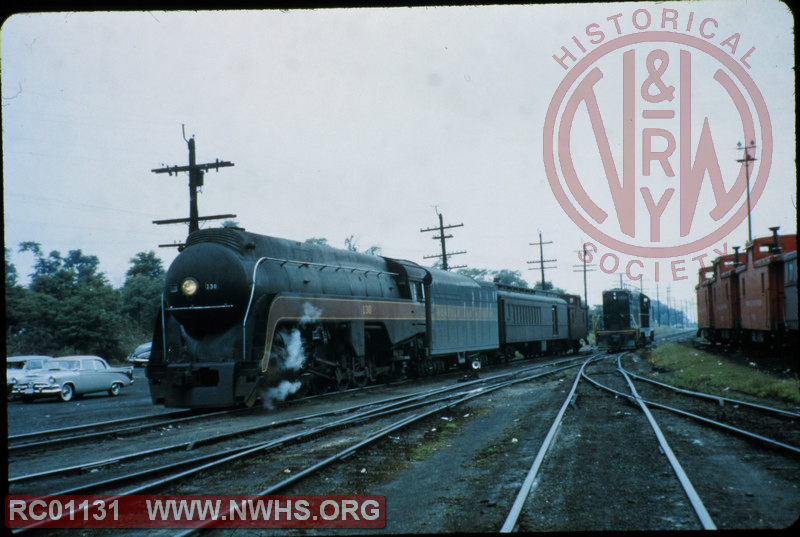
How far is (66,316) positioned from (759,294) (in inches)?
1072

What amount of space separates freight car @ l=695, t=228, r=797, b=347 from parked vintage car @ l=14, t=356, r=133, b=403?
763 inches

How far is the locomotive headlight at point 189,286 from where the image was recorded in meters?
11.9

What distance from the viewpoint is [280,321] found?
12242 mm

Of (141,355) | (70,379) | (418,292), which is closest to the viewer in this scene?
(70,379)

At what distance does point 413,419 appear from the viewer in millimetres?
9578

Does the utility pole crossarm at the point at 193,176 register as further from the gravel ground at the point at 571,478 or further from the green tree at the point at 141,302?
the gravel ground at the point at 571,478

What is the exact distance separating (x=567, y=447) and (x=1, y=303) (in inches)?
254

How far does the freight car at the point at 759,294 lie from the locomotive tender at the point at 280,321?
379 inches

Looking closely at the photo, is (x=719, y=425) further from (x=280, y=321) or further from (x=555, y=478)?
(x=280, y=321)

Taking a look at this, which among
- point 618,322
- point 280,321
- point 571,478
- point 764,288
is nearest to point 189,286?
point 280,321

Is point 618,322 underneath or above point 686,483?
above

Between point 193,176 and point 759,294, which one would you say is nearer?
point 759,294

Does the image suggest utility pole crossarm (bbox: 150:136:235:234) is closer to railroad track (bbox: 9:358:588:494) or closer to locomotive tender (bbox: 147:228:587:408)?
locomotive tender (bbox: 147:228:587:408)
